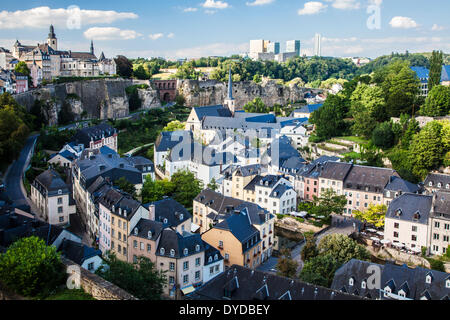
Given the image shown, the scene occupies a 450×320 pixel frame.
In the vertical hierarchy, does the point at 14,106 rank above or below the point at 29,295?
above

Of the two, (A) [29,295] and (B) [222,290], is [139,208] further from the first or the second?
(A) [29,295]

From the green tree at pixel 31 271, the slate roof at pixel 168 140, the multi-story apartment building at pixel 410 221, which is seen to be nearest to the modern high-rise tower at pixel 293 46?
the slate roof at pixel 168 140

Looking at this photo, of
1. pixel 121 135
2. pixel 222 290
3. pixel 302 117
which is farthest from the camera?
pixel 302 117

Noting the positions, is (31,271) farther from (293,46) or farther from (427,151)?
(293,46)

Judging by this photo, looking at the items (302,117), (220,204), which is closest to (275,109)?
(302,117)

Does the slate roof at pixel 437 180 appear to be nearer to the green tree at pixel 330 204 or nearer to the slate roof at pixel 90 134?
the green tree at pixel 330 204

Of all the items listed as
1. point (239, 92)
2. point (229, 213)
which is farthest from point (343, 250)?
point (239, 92)

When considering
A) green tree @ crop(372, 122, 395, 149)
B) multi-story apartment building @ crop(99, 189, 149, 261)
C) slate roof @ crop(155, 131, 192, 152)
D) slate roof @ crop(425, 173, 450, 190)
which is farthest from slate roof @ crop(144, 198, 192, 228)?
green tree @ crop(372, 122, 395, 149)
